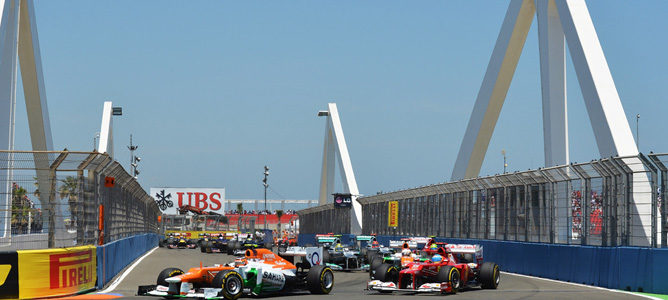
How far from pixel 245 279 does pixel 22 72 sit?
32.4m

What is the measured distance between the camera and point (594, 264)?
19125mm

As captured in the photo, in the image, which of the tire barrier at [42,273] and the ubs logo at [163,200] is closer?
the tire barrier at [42,273]

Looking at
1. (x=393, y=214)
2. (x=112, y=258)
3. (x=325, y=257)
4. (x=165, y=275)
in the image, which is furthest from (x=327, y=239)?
(x=393, y=214)

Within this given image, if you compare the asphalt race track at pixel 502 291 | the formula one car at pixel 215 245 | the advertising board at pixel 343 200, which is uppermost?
the advertising board at pixel 343 200

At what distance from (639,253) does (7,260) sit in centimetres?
1118

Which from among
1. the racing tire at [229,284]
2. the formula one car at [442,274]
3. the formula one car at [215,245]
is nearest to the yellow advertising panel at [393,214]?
the formula one car at [215,245]

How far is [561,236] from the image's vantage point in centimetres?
2178

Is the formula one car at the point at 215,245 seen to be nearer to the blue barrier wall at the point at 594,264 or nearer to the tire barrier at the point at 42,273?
the blue barrier wall at the point at 594,264

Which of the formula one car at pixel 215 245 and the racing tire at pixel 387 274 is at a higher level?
the racing tire at pixel 387 274

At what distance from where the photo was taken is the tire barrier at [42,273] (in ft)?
49.6

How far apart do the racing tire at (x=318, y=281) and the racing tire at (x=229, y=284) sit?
1807mm

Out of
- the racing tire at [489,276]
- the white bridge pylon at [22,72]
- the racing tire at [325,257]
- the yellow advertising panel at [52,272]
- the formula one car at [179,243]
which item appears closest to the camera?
the yellow advertising panel at [52,272]

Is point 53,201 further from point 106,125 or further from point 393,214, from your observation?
point 106,125

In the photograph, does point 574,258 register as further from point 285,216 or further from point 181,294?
point 285,216
